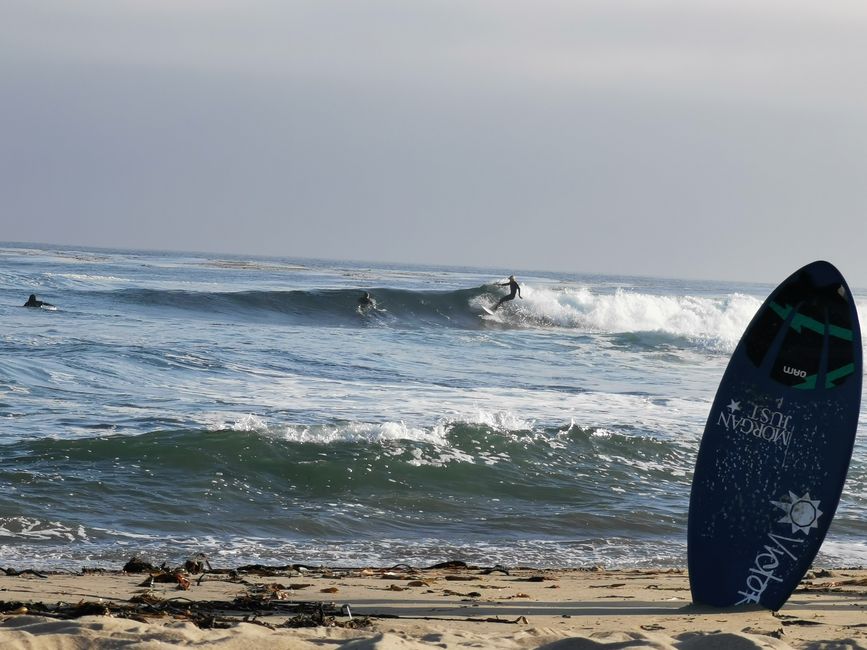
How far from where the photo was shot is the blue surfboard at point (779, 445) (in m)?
4.40

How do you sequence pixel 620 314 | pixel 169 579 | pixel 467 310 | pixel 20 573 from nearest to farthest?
pixel 169 579
pixel 20 573
pixel 467 310
pixel 620 314

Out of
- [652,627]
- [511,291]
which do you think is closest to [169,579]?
[652,627]

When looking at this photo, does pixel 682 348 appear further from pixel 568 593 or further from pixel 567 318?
pixel 568 593

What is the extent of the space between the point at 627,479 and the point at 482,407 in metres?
2.99

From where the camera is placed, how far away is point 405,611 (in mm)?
4094

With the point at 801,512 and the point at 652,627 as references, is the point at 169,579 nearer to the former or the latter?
the point at 652,627

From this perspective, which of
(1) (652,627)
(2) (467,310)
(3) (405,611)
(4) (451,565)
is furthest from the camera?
(2) (467,310)

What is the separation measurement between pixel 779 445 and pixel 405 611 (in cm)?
182

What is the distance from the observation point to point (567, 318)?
30.0 metres

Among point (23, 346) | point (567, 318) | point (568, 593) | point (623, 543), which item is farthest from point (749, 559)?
point (567, 318)

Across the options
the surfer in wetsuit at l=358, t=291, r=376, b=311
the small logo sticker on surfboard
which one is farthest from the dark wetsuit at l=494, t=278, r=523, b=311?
the small logo sticker on surfboard

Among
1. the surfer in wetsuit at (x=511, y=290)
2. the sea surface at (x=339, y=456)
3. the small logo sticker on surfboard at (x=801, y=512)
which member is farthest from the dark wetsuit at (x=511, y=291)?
the small logo sticker on surfboard at (x=801, y=512)

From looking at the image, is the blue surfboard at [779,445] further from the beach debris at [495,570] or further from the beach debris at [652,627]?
the beach debris at [495,570]

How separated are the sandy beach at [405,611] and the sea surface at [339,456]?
80 centimetres
